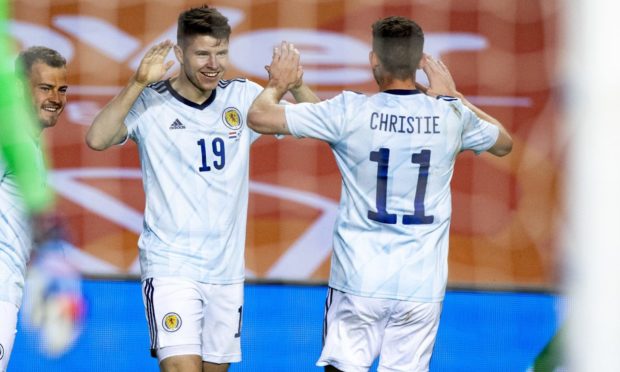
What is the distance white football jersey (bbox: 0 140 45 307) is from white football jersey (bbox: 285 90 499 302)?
115 centimetres

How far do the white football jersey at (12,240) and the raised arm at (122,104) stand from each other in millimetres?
361

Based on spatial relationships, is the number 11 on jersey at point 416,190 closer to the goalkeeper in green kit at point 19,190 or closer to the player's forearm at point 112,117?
the player's forearm at point 112,117

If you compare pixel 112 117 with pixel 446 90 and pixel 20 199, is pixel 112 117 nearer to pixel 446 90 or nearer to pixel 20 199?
pixel 20 199

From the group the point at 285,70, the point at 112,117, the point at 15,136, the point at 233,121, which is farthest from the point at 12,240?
the point at 15,136

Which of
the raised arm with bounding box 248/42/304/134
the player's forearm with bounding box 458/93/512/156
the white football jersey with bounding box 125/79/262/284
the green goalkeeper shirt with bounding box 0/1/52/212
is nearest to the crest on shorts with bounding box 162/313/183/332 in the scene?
the white football jersey with bounding box 125/79/262/284

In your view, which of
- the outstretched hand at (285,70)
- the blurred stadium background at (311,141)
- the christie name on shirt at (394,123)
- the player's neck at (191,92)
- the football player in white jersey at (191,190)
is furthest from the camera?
the blurred stadium background at (311,141)

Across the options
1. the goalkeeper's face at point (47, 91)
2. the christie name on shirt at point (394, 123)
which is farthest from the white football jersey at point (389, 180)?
the goalkeeper's face at point (47, 91)

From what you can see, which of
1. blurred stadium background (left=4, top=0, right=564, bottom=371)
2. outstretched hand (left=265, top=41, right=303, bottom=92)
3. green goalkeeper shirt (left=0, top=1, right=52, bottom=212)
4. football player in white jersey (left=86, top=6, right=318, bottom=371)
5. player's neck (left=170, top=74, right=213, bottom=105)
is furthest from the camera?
blurred stadium background (left=4, top=0, right=564, bottom=371)

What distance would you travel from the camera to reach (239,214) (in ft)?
16.0

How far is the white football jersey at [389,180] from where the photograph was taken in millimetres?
4352

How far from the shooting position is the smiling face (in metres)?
4.82

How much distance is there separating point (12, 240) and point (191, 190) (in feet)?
2.39

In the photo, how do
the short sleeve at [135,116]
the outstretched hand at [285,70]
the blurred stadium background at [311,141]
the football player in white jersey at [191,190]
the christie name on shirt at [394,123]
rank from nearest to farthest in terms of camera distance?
the christie name on shirt at [394,123] < the outstretched hand at [285,70] < the football player in white jersey at [191,190] < the short sleeve at [135,116] < the blurred stadium background at [311,141]

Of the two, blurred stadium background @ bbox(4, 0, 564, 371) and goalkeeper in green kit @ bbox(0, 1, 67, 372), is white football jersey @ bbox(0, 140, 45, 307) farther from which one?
blurred stadium background @ bbox(4, 0, 564, 371)
